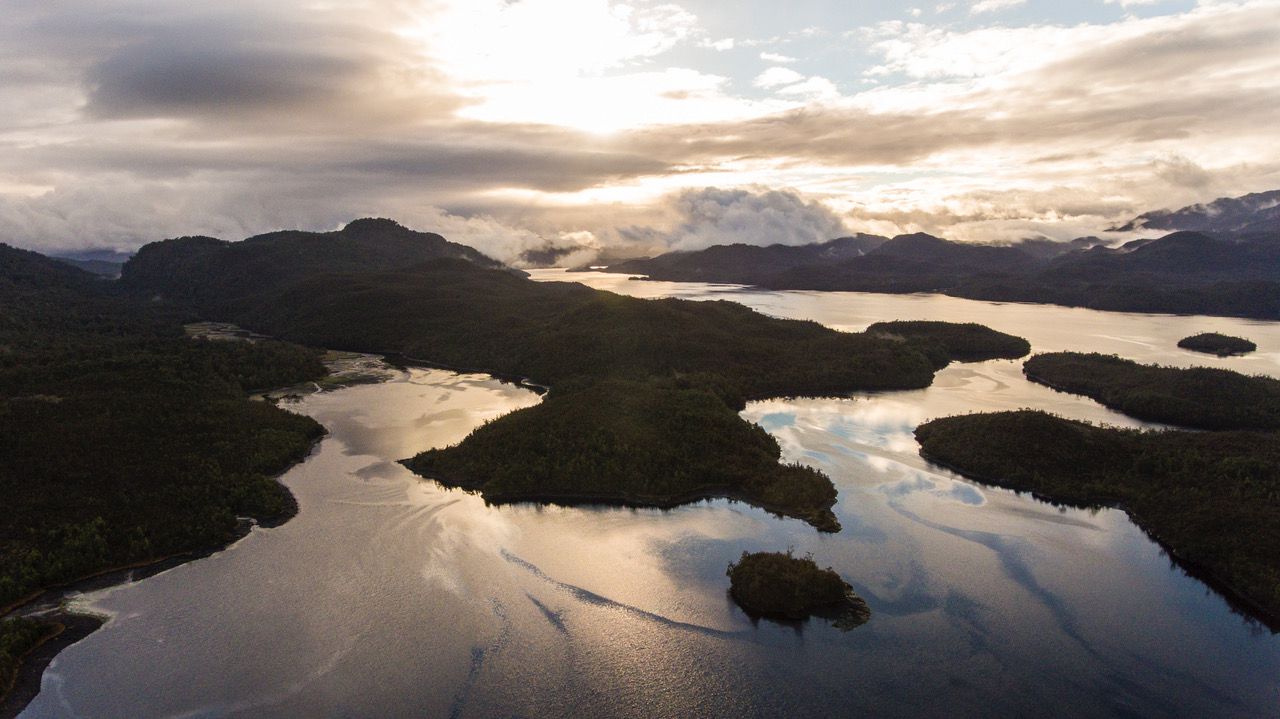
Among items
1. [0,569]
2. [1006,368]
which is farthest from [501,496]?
[1006,368]

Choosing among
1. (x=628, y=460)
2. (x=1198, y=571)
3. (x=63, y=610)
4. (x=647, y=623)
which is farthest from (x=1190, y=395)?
(x=63, y=610)

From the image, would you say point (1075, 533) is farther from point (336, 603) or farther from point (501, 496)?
point (336, 603)

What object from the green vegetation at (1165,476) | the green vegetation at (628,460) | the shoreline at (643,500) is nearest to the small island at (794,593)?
the green vegetation at (628,460)

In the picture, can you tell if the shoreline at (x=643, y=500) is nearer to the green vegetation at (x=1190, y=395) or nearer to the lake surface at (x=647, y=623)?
the lake surface at (x=647, y=623)

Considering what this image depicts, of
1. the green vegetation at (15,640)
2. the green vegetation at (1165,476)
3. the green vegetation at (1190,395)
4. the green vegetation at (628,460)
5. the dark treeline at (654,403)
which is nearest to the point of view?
the green vegetation at (15,640)

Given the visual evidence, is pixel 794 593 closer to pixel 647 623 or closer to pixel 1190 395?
pixel 647 623

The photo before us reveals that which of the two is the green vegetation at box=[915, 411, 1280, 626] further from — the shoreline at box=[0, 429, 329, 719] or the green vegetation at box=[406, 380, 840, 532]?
the shoreline at box=[0, 429, 329, 719]
